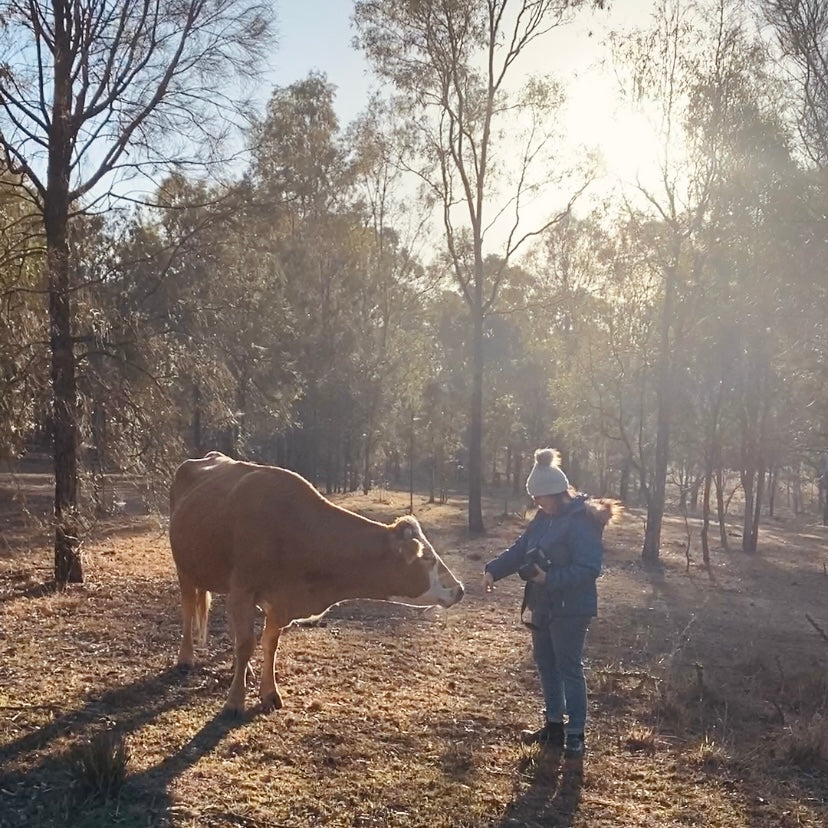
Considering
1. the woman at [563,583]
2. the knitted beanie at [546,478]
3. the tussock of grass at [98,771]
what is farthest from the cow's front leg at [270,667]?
the knitted beanie at [546,478]

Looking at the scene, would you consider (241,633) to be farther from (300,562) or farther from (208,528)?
(208,528)

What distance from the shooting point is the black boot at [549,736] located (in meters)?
6.06

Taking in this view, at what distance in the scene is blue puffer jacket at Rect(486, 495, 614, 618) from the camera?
5703 millimetres

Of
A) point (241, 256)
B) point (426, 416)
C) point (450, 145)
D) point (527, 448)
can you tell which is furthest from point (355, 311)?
Answer: point (241, 256)

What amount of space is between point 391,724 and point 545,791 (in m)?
1.46

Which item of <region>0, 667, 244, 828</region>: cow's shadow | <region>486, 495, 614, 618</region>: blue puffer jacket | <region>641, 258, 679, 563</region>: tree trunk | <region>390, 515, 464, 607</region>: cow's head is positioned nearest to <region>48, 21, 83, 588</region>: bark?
→ <region>0, 667, 244, 828</region>: cow's shadow

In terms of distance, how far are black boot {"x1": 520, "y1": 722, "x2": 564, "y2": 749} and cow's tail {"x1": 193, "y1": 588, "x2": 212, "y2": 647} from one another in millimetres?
3200

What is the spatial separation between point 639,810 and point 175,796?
8.78 ft

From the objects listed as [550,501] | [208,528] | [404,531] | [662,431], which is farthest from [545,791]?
[662,431]

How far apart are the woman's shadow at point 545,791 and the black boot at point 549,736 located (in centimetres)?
9

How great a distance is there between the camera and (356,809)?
4902 mm

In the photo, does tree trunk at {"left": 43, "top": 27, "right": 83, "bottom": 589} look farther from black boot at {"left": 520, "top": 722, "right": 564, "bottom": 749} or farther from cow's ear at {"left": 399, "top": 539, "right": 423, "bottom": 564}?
black boot at {"left": 520, "top": 722, "right": 564, "bottom": 749}

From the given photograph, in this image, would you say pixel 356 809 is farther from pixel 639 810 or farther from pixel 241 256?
pixel 241 256

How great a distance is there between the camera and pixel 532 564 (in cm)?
580
